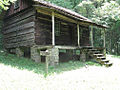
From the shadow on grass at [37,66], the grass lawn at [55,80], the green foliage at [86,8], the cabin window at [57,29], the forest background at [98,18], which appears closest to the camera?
the grass lawn at [55,80]

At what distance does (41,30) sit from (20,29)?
2.46m

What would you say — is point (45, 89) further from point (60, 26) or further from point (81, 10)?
point (81, 10)

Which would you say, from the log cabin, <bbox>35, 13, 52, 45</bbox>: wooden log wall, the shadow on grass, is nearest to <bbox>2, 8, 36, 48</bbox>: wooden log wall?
the log cabin

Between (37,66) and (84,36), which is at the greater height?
(84,36)

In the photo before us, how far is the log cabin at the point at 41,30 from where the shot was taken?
9.59m

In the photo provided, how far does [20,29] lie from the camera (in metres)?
12.2

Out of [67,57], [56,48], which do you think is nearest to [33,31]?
[56,48]

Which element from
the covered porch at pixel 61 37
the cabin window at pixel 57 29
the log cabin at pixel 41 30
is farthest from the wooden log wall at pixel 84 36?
the cabin window at pixel 57 29

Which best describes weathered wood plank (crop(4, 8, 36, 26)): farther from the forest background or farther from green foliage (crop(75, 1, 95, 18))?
green foliage (crop(75, 1, 95, 18))

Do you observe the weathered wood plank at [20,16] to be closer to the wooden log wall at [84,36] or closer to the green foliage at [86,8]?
the wooden log wall at [84,36]

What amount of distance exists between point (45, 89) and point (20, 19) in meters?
9.62

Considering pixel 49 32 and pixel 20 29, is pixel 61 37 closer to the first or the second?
pixel 49 32

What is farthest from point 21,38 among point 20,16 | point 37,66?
point 37,66

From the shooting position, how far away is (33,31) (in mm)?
10555
